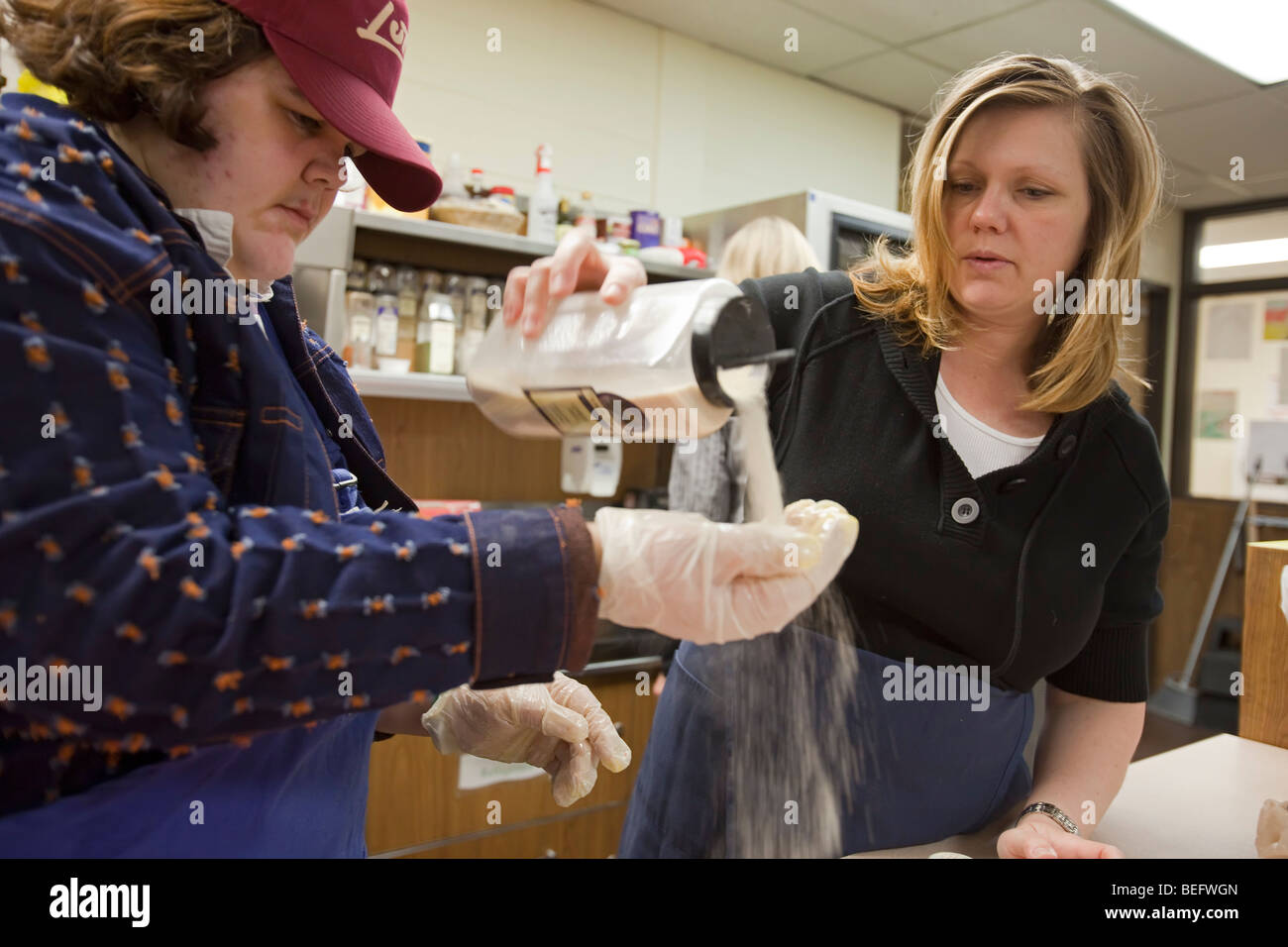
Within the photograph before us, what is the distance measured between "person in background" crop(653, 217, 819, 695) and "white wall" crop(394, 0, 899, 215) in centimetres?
114

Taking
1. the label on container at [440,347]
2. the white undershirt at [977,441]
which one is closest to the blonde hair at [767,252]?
the label on container at [440,347]

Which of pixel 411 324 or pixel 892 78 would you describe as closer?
pixel 411 324

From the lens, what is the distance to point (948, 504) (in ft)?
4.03

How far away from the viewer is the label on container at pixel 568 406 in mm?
896

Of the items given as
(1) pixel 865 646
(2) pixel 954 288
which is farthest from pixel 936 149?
(1) pixel 865 646

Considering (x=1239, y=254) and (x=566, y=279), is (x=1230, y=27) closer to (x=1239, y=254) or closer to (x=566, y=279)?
(x=566, y=279)

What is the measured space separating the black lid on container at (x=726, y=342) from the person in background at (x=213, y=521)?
0.12 meters

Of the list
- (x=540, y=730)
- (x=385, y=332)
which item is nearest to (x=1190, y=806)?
(x=540, y=730)

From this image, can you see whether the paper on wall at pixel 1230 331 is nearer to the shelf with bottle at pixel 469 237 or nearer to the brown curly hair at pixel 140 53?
the shelf with bottle at pixel 469 237

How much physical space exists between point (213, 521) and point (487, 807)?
2531mm

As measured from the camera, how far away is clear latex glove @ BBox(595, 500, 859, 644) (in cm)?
75

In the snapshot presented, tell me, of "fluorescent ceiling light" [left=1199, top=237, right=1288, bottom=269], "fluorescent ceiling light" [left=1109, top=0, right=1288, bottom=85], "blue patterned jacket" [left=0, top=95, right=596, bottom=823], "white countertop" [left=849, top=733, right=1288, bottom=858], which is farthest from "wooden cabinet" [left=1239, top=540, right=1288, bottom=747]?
"fluorescent ceiling light" [left=1199, top=237, right=1288, bottom=269]

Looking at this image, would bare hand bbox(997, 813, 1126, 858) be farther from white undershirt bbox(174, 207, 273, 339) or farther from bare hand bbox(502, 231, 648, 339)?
white undershirt bbox(174, 207, 273, 339)

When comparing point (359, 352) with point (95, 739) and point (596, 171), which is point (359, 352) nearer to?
point (596, 171)
